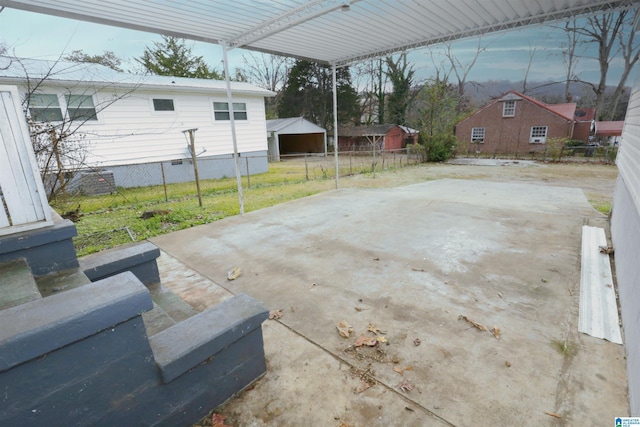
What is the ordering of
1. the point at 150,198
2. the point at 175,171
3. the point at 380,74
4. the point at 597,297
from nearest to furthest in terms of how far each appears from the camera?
the point at 597,297 < the point at 150,198 < the point at 175,171 < the point at 380,74

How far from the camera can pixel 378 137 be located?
2788 centimetres

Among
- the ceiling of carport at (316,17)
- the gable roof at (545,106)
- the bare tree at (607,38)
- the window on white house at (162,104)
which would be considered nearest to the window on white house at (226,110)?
the window on white house at (162,104)

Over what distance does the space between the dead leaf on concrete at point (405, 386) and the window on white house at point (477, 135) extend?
2890 cm

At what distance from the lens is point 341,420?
1738 millimetres

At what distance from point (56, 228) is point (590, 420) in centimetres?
379

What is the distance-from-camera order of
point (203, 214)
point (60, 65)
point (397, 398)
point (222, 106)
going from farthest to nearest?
point (222, 106) → point (60, 65) → point (203, 214) → point (397, 398)

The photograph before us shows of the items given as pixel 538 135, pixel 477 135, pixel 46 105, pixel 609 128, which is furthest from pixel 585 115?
pixel 46 105

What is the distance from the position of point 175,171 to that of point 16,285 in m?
12.1

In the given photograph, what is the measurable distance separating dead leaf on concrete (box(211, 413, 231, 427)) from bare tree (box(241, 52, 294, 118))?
35.6m

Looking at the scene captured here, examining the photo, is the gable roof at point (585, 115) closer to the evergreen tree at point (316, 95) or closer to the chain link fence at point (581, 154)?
the chain link fence at point (581, 154)

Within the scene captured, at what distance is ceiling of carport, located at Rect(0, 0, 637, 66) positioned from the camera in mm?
4270

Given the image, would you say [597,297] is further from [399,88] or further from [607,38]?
[607,38]

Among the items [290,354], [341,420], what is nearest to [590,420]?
[341,420]

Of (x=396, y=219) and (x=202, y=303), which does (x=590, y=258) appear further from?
(x=202, y=303)
